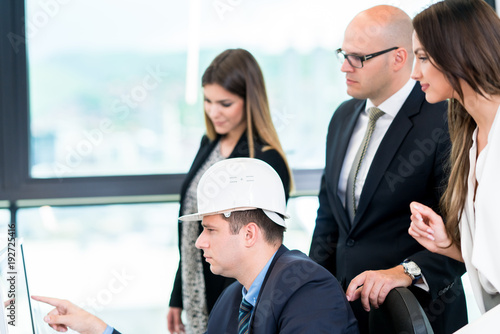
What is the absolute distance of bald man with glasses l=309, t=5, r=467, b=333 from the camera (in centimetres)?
184

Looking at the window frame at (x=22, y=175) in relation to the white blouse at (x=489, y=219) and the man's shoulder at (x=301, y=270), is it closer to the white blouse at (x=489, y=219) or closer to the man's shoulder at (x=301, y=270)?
the man's shoulder at (x=301, y=270)

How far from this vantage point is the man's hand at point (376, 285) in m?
1.60

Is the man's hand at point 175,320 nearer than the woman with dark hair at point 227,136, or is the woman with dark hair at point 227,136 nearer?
the woman with dark hair at point 227,136

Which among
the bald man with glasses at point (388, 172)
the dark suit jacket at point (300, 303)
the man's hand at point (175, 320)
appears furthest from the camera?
the man's hand at point (175, 320)

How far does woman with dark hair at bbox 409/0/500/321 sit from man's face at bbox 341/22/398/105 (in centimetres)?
44

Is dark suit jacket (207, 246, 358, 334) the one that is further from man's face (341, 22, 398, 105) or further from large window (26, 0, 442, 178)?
large window (26, 0, 442, 178)

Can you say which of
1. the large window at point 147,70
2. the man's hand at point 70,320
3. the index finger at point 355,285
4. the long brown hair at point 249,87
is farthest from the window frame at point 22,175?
the index finger at point 355,285

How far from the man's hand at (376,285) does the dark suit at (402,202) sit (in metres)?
0.13

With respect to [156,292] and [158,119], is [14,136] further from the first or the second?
[156,292]

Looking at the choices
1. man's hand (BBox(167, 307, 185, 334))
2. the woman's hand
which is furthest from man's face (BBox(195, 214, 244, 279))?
man's hand (BBox(167, 307, 185, 334))

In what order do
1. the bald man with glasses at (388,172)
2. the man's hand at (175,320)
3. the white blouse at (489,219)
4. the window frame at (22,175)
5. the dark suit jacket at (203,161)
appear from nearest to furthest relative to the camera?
the white blouse at (489,219) < the bald man with glasses at (388,172) < the dark suit jacket at (203,161) < the man's hand at (175,320) < the window frame at (22,175)

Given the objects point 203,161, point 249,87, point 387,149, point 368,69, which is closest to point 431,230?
point 387,149

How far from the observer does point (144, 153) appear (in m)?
3.41

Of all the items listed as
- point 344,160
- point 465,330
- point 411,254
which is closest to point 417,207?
point 465,330
